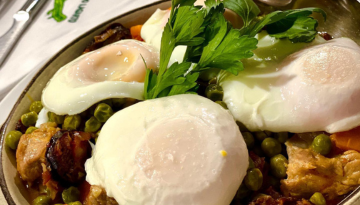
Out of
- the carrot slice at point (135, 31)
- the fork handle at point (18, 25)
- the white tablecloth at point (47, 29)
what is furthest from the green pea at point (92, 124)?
the fork handle at point (18, 25)

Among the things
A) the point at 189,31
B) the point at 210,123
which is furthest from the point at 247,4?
the point at 210,123

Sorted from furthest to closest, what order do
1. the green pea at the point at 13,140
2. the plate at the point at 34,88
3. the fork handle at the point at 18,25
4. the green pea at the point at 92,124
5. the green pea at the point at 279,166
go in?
1. the fork handle at the point at 18,25
2. the green pea at the point at 13,140
3. the green pea at the point at 92,124
4. the plate at the point at 34,88
5. the green pea at the point at 279,166

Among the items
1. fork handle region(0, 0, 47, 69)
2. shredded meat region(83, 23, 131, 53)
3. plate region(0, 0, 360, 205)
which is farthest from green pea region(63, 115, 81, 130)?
fork handle region(0, 0, 47, 69)

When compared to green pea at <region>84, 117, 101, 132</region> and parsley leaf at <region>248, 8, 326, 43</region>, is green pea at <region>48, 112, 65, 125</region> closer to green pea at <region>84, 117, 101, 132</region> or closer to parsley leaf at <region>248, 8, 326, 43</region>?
green pea at <region>84, 117, 101, 132</region>

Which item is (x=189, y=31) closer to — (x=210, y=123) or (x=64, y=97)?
(x=210, y=123)

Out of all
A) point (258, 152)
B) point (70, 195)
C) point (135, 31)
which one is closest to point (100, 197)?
point (70, 195)

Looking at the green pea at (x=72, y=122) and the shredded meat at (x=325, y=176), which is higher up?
the green pea at (x=72, y=122)

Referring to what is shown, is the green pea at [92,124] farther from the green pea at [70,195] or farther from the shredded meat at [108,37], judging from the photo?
the shredded meat at [108,37]

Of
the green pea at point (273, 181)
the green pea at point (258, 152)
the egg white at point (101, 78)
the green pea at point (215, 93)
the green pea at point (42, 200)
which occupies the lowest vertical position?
the green pea at point (42, 200)
